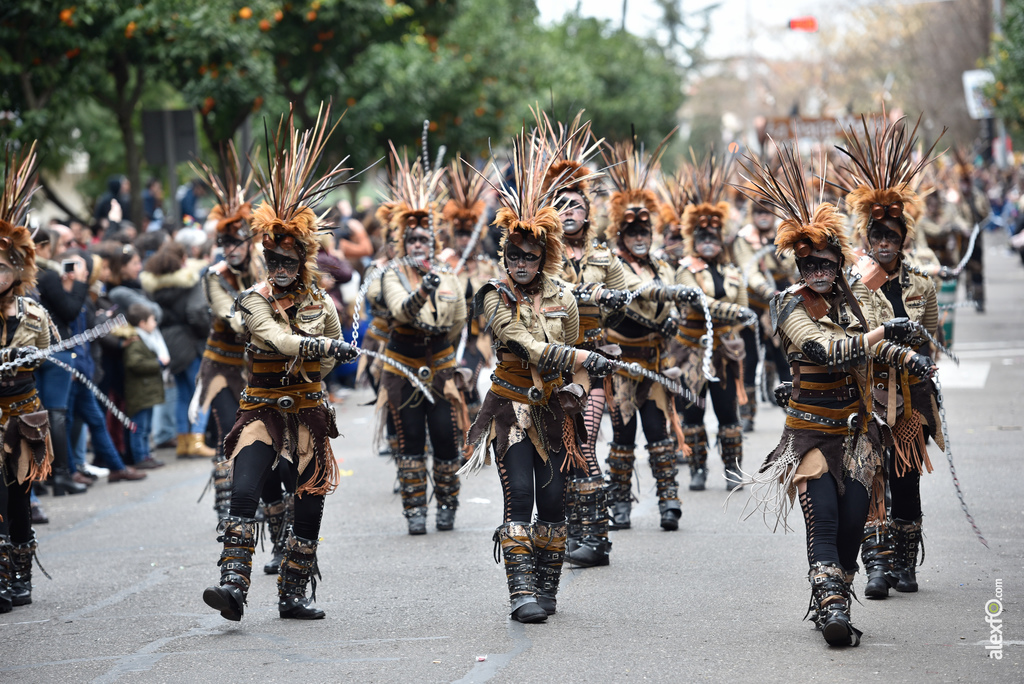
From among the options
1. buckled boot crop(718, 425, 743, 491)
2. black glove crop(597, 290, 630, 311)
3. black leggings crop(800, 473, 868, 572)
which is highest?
black glove crop(597, 290, 630, 311)

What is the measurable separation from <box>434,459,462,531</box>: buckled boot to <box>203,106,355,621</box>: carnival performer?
1.95 metres

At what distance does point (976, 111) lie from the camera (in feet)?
106

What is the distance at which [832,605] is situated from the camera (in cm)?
559

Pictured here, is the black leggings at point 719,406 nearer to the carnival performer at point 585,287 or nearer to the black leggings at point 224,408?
the carnival performer at point 585,287

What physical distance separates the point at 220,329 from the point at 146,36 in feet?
25.9

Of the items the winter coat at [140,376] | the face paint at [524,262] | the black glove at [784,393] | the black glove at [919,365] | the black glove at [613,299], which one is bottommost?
the winter coat at [140,376]

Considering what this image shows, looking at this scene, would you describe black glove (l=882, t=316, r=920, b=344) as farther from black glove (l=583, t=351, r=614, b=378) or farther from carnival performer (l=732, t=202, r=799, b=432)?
carnival performer (l=732, t=202, r=799, b=432)

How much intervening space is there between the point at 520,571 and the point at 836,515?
1530 mm

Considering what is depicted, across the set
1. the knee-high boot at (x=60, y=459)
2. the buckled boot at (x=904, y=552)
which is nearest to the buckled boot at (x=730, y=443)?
the buckled boot at (x=904, y=552)

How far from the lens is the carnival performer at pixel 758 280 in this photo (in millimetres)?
11055

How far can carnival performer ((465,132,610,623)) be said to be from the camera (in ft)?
20.6

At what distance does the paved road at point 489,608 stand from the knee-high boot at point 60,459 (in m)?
0.53

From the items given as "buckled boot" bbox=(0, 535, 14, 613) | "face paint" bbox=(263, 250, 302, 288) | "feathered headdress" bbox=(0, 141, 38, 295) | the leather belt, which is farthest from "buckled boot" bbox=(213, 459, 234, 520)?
the leather belt

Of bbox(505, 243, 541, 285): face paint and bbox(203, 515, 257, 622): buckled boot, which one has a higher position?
bbox(505, 243, 541, 285): face paint
